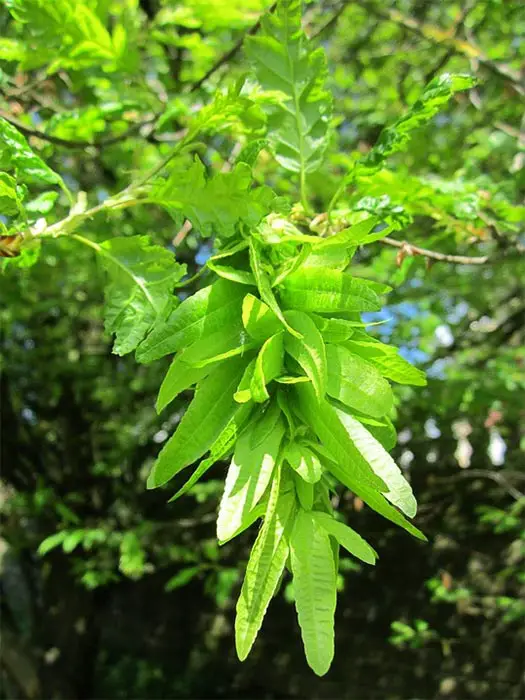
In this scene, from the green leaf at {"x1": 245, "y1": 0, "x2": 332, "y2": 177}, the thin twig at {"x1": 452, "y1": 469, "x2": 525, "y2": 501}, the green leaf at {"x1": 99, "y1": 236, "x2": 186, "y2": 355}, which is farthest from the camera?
the thin twig at {"x1": 452, "y1": 469, "x2": 525, "y2": 501}

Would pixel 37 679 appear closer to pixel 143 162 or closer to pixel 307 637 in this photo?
pixel 143 162

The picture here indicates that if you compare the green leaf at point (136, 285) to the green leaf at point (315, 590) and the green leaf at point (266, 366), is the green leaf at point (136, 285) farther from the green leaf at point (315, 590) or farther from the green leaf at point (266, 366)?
the green leaf at point (315, 590)

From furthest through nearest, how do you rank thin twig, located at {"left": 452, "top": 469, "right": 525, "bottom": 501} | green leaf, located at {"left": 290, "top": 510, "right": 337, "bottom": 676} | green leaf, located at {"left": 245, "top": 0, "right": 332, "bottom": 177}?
thin twig, located at {"left": 452, "top": 469, "right": 525, "bottom": 501} → green leaf, located at {"left": 245, "top": 0, "right": 332, "bottom": 177} → green leaf, located at {"left": 290, "top": 510, "right": 337, "bottom": 676}

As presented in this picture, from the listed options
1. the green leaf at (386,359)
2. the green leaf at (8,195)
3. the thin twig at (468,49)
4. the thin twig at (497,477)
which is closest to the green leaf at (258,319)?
the green leaf at (386,359)

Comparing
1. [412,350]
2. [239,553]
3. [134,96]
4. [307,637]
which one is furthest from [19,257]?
[239,553]

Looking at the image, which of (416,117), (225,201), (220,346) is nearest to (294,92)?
(416,117)

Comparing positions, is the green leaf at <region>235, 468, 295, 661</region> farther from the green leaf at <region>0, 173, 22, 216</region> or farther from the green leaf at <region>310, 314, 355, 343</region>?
the green leaf at <region>0, 173, 22, 216</region>

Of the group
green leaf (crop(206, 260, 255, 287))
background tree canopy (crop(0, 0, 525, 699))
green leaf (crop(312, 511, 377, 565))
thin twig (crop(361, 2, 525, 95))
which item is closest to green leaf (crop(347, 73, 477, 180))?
green leaf (crop(206, 260, 255, 287))
